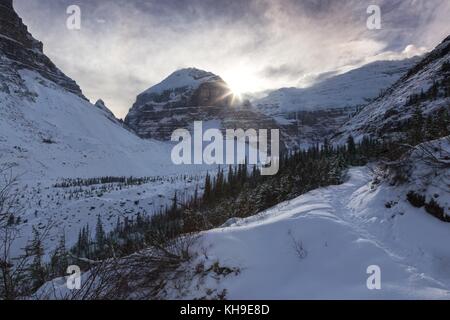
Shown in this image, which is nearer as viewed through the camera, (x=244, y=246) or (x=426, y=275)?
(x=426, y=275)

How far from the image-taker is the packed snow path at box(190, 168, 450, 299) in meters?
6.40

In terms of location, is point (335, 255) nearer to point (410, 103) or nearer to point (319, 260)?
point (319, 260)

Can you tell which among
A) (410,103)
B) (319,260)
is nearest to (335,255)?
(319,260)

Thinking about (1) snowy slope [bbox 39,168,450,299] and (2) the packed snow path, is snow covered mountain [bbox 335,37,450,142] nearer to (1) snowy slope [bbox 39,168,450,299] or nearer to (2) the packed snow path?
(2) the packed snow path

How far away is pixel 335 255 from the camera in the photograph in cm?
770

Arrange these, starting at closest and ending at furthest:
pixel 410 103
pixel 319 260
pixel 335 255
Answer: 1. pixel 319 260
2. pixel 335 255
3. pixel 410 103

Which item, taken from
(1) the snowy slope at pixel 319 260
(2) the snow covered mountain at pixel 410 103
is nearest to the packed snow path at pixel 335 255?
(1) the snowy slope at pixel 319 260

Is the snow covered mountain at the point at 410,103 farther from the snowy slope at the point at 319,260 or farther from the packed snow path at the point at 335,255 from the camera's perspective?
the snowy slope at the point at 319,260

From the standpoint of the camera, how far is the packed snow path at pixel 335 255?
6.40m

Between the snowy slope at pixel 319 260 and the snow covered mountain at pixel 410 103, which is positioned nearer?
the snowy slope at pixel 319 260
